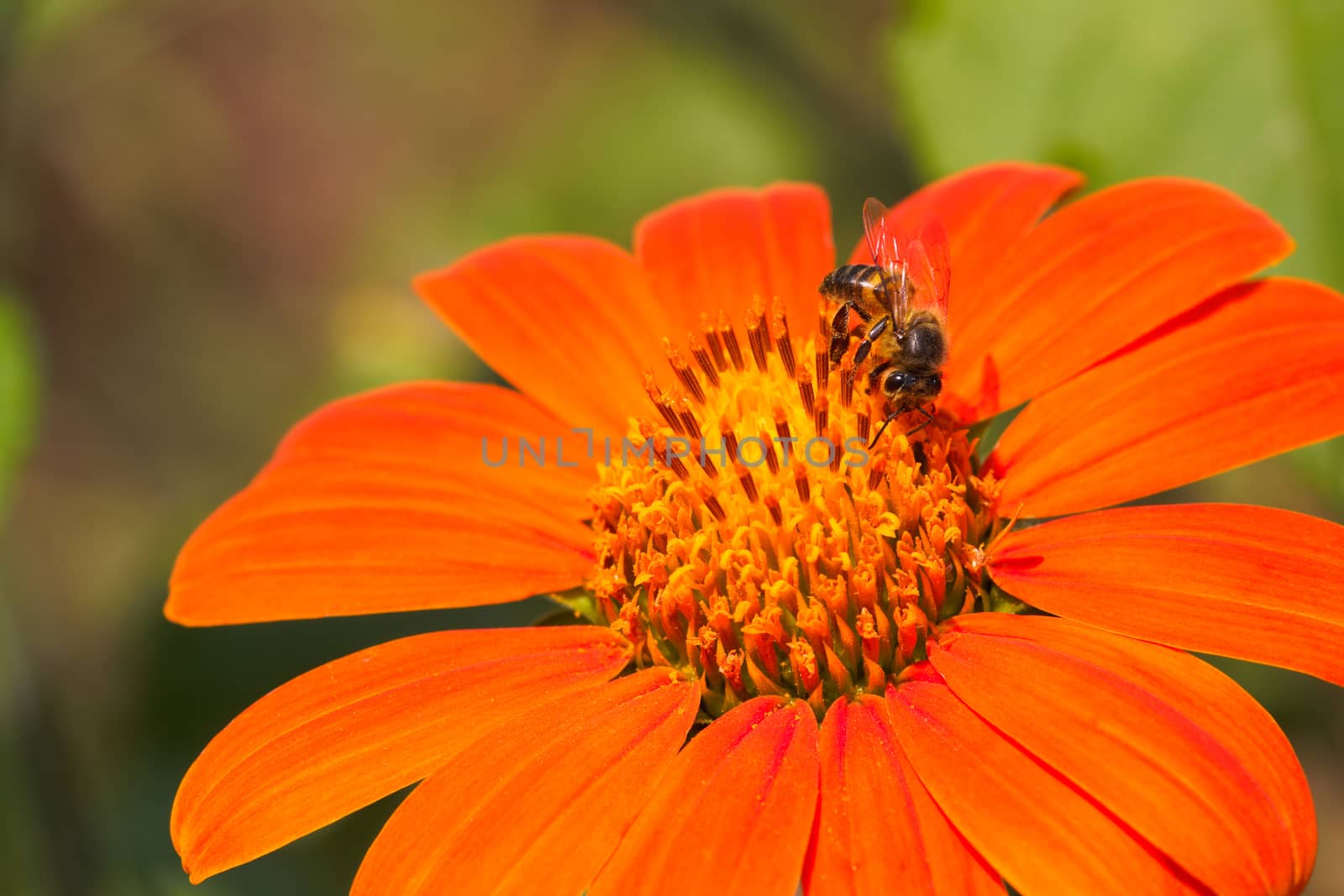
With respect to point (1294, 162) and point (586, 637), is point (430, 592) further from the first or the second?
point (1294, 162)

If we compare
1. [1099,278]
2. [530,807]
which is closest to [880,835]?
[530,807]

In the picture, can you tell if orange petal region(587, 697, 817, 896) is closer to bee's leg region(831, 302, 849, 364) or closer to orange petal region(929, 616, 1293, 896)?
orange petal region(929, 616, 1293, 896)

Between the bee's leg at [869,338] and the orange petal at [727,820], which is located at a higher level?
the bee's leg at [869,338]

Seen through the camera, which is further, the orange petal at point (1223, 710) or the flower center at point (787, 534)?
the flower center at point (787, 534)

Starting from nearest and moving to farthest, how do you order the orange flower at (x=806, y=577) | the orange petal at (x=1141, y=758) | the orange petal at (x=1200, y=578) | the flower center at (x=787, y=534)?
1. the orange petal at (x=1141, y=758)
2. the orange flower at (x=806, y=577)
3. the orange petal at (x=1200, y=578)
4. the flower center at (x=787, y=534)

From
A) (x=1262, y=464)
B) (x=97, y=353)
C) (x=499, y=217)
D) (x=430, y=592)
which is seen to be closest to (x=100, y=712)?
(x=97, y=353)

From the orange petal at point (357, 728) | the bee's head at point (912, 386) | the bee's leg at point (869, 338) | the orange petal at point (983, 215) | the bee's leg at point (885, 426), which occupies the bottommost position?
the orange petal at point (357, 728)

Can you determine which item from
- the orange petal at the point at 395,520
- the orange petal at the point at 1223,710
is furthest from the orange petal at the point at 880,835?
the orange petal at the point at 395,520

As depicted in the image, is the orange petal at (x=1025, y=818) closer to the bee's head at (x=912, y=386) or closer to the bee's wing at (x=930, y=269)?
the bee's head at (x=912, y=386)
